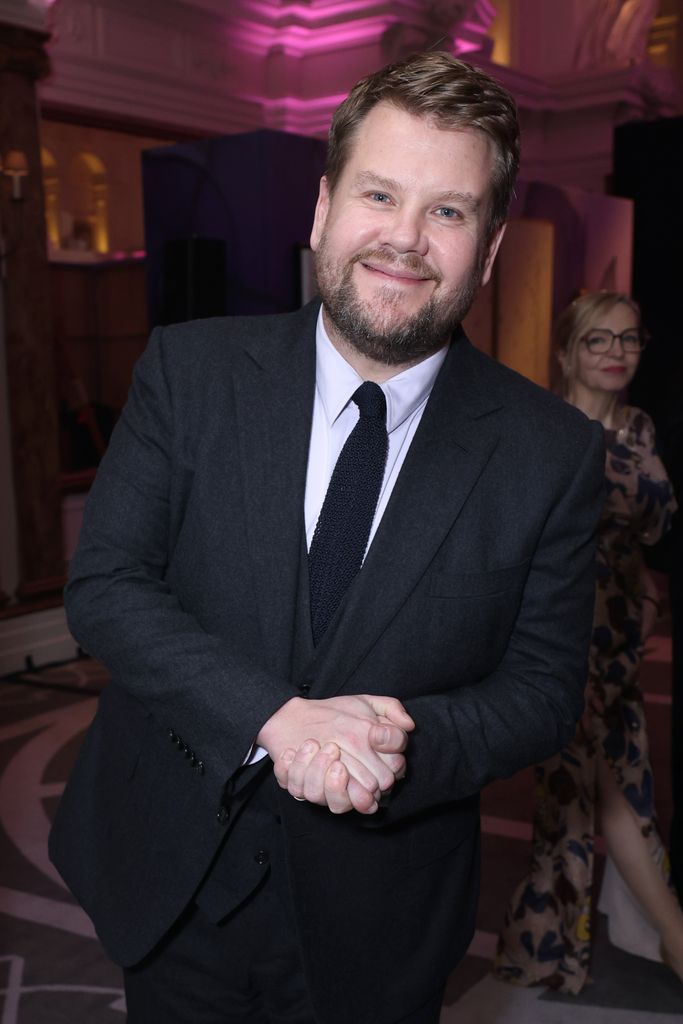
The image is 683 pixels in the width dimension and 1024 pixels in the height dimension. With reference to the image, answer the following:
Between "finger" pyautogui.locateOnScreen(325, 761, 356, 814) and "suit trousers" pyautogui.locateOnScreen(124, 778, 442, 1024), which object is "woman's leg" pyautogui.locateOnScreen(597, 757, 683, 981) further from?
"finger" pyautogui.locateOnScreen(325, 761, 356, 814)

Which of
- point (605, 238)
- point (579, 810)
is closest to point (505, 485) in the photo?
point (579, 810)

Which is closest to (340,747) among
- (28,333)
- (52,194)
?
(28,333)

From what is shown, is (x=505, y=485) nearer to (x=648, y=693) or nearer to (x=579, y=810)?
(x=579, y=810)

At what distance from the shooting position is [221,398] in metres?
1.49

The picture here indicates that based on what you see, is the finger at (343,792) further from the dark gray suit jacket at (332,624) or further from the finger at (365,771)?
the dark gray suit jacket at (332,624)

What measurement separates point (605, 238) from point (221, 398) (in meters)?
7.22

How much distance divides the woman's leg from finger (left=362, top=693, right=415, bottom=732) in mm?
1986

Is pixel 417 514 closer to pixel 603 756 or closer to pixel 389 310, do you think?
pixel 389 310

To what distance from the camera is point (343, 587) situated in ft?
4.78

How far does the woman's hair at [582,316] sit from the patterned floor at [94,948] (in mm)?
1652

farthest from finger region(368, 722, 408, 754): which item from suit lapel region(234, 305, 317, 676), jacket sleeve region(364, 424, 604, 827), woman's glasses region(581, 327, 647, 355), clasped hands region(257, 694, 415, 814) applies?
woman's glasses region(581, 327, 647, 355)

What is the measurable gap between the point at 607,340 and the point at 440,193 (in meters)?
1.76

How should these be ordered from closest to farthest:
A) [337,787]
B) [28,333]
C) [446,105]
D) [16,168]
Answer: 1. [337,787]
2. [446,105]
3. [16,168]
4. [28,333]

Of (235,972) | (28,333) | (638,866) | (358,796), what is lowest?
(638,866)
